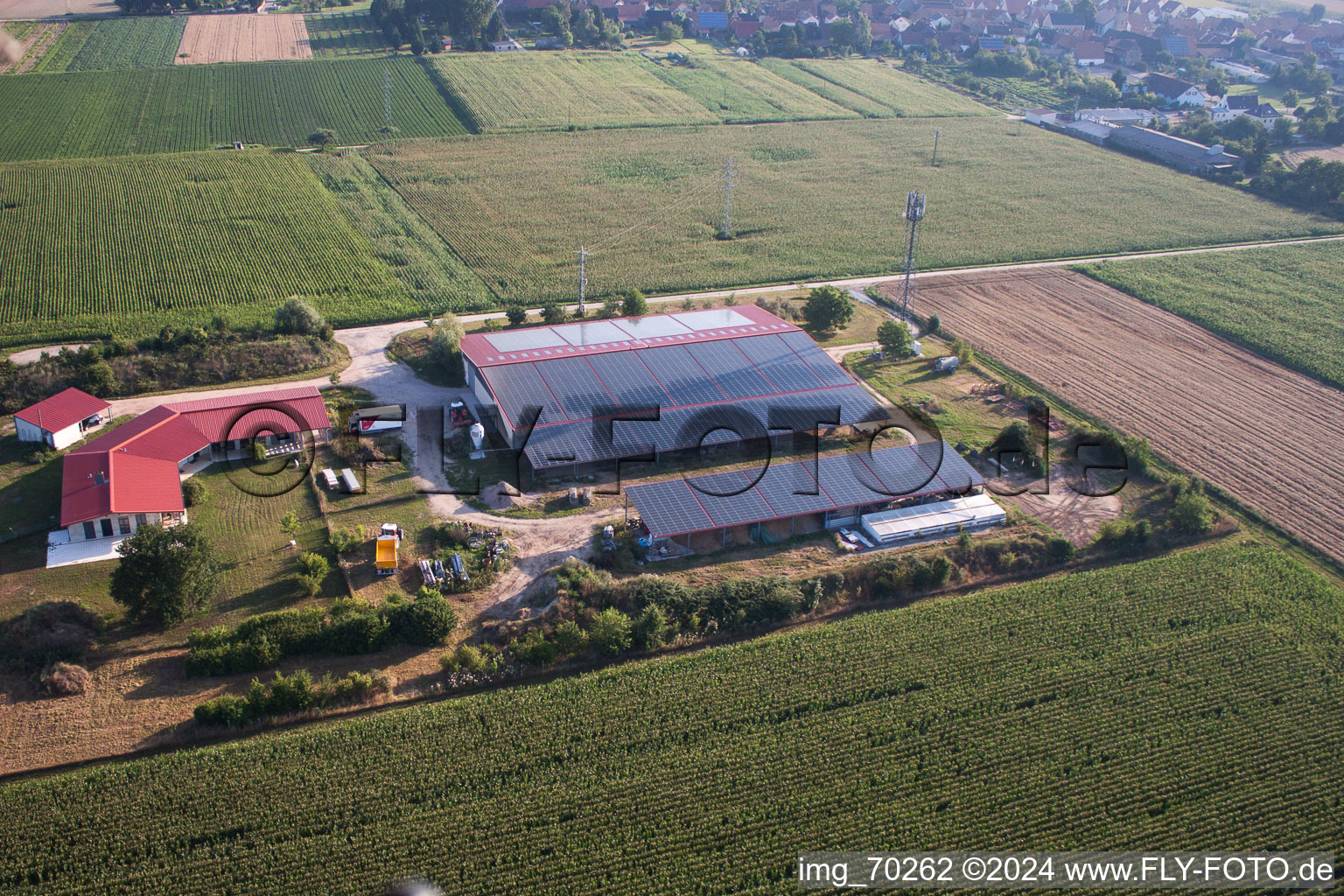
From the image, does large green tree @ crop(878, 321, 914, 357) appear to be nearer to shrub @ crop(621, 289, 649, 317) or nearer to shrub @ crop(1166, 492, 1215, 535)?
shrub @ crop(621, 289, 649, 317)

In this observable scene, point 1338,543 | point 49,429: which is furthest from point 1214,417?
point 49,429

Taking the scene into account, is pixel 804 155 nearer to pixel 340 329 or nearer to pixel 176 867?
pixel 340 329

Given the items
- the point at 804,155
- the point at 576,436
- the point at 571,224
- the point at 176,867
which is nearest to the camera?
the point at 176,867

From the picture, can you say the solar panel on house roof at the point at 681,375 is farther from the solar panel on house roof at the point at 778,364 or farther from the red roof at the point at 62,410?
the red roof at the point at 62,410

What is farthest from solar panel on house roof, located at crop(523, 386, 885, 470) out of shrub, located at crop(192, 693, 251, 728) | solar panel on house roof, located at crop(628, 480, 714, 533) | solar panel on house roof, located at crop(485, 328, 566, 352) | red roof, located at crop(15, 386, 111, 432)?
red roof, located at crop(15, 386, 111, 432)

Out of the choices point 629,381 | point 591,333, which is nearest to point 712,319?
point 591,333
